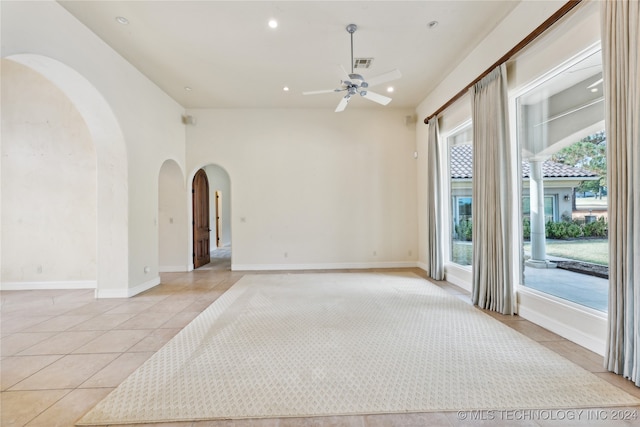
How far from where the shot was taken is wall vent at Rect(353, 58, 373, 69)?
4.32 m

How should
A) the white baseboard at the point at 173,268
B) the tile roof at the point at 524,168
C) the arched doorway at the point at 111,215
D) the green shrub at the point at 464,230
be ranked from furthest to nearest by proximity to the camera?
the white baseboard at the point at 173,268
the green shrub at the point at 464,230
the arched doorway at the point at 111,215
the tile roof at the point at 524,168

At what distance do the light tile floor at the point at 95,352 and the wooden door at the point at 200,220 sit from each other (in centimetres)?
206

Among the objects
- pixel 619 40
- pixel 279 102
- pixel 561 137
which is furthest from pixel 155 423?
pixel 279 102

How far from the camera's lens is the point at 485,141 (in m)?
3.66

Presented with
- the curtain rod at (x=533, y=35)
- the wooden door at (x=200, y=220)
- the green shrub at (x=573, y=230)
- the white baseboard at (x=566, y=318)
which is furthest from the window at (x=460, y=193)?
the wooden door at (x=200, y=220)

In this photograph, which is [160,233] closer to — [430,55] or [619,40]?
[430,55]

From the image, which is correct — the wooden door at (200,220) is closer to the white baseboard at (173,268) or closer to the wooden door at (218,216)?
the white baseboard at (173,268)

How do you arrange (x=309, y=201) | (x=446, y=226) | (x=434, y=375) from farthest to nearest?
(x=309, y=201), (x=446, y=226), (x=434, y=375)

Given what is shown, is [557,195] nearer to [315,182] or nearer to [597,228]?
[597,228]

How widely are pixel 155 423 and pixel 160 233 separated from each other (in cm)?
552

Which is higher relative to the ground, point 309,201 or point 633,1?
point 633,1

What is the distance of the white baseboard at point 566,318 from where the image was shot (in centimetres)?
243

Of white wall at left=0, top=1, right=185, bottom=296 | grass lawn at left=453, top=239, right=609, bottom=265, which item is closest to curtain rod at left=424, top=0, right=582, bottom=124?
grass lawn at left=453, top=239, right=609, bottom=265

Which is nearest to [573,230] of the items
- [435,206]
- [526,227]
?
[526,227]
